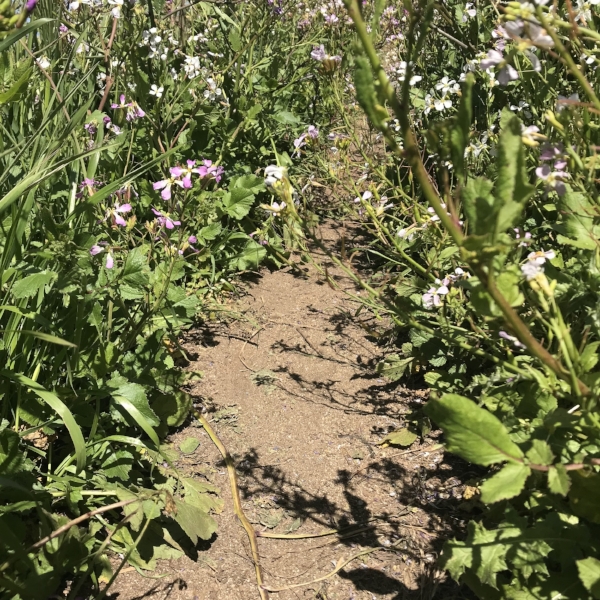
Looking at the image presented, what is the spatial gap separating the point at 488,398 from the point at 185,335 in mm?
1428

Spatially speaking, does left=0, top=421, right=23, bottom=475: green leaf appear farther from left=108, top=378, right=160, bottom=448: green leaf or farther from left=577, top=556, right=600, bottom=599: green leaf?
left=577, top=556, right=600, bottom=599: green leaf

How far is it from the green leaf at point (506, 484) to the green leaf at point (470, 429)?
0.03 meters

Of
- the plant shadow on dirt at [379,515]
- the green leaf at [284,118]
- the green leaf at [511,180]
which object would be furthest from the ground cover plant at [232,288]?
the green leaf at [284,118]

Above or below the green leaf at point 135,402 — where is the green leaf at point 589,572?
above

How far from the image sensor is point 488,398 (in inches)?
66.5

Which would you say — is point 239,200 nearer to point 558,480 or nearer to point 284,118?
point 284,118

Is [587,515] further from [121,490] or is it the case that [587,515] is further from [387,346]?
[387,346]

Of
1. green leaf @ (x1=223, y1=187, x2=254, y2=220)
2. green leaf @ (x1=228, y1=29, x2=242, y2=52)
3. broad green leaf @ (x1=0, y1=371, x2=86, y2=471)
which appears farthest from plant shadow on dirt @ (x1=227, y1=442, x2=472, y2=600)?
green leaf @ (x1=228, y1=29, x2=242, y2=52)

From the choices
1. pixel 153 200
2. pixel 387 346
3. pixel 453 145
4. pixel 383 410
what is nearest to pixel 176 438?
pixel 383 410

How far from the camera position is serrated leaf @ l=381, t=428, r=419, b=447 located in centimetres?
217

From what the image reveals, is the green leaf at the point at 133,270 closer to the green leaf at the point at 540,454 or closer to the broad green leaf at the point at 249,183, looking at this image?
the green leaf at the point at 540,454

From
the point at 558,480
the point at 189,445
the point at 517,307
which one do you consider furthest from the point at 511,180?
the point at 189,445

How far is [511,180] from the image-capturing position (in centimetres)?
73

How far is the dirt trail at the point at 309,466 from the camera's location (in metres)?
1.75
